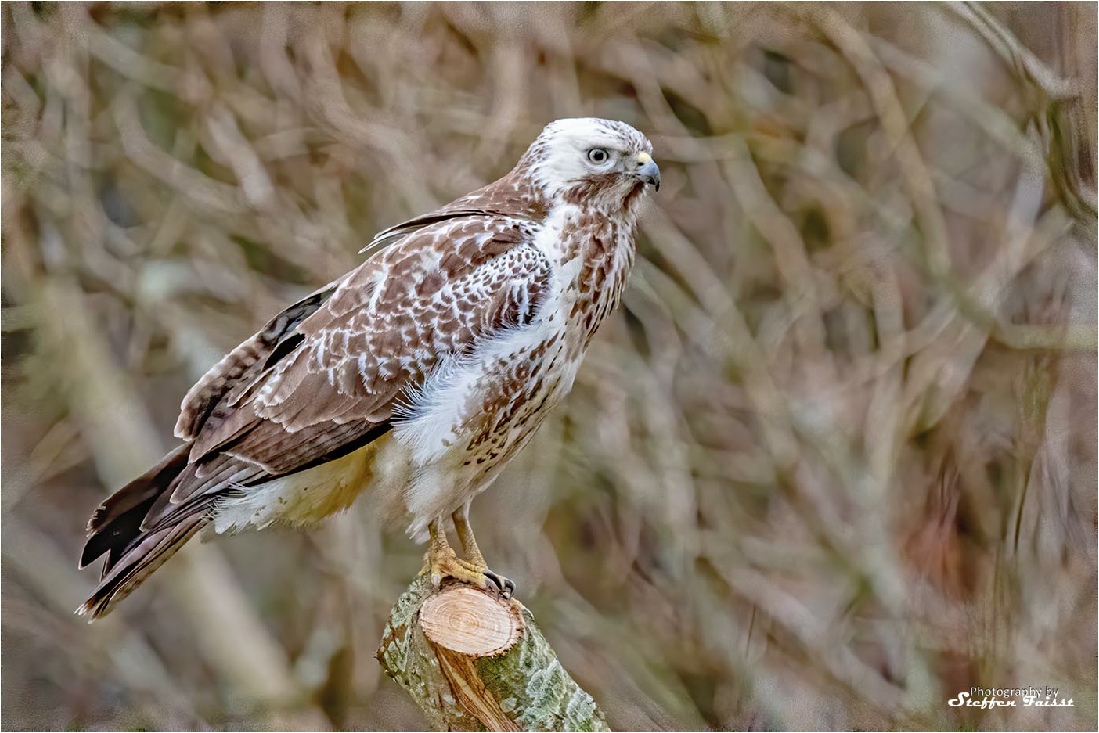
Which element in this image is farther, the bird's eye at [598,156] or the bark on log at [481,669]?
the bird's eye at [598,156]

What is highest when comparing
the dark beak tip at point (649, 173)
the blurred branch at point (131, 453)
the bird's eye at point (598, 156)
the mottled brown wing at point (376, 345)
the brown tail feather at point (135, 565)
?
the bird's eye at point (598, 156)

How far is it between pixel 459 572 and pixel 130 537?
0.87m

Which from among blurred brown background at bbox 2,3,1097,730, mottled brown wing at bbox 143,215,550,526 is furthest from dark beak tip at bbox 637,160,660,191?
blurred brown background at bbox 2,3,1097,730

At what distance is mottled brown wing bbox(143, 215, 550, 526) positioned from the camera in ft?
11.2

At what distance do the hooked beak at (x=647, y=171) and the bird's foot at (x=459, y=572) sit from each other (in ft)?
3.75

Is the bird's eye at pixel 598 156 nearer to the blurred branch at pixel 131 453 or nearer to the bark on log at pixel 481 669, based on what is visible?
the bark on log at pixel 481 669

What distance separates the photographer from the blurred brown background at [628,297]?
215 inches

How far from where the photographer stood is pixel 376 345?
3.47m

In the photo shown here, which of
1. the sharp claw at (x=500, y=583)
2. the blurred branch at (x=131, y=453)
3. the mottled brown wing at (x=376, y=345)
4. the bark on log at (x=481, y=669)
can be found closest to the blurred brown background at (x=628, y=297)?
the blurred branch at (x=131, y=453)

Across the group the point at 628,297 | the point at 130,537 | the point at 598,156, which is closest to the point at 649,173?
the point at 598,156

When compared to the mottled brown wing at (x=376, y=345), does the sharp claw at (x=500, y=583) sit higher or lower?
lower

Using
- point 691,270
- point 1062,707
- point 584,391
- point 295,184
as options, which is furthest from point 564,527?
point 1062,707

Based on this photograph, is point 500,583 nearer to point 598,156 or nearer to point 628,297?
point 598,156

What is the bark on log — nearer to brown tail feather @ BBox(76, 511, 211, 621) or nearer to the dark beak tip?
brown tail feather @ BBox(76, 511, 211, 621)
